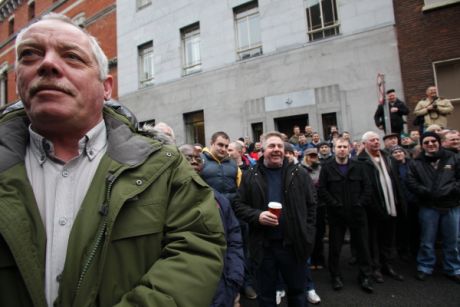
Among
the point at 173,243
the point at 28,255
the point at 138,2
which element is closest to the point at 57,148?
the point at 28,255

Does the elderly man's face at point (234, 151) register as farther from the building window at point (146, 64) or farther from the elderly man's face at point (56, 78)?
the building window at point (146, 64)

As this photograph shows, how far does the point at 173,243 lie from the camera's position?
1.18 metres

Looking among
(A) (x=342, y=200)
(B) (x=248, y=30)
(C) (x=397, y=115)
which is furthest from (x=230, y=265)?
(B) (x=248, y=30)

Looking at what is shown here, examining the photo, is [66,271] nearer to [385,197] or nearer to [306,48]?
[385,197]

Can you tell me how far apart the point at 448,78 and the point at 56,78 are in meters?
10.3

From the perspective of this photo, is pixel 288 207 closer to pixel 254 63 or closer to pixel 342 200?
pixel 342 200

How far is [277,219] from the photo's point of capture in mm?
2979

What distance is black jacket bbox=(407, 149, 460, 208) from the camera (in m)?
4.34

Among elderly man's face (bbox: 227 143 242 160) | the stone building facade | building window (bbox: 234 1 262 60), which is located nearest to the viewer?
elderly man's face (bbox: 227 143 242 160)

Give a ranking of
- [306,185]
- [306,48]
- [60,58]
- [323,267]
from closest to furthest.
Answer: [60,58], [306,185], [323,267], [306,48]

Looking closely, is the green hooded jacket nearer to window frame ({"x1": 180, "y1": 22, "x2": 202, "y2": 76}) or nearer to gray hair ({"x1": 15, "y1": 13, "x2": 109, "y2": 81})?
gray hair ({"x1": 15, "y1": 13, "x2": 109, "y2": 81})

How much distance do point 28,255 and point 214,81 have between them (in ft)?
37.2

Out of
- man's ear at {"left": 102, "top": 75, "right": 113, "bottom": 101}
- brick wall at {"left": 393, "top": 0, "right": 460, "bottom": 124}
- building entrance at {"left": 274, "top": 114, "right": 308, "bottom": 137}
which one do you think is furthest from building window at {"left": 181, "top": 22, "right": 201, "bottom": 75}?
man's ear at {"left": 102, "top": 75, "right": 113, "bottom": 101}

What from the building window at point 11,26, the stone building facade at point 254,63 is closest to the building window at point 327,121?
the stone building facade at point 254,63
